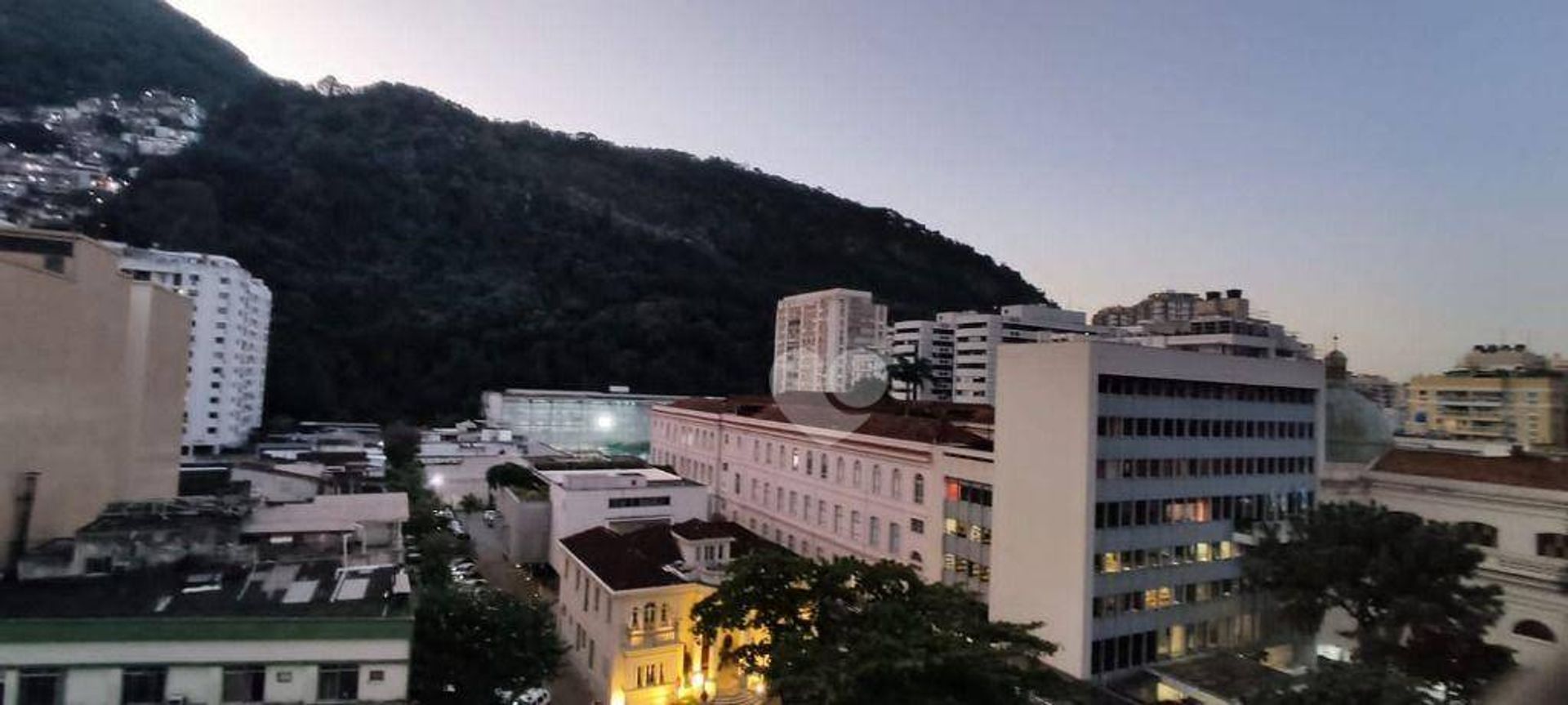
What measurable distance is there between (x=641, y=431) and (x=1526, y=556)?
5604 centimetres

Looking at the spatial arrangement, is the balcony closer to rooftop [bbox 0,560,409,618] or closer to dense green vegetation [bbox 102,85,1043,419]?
rooftop [bbox 0,560,409,618]

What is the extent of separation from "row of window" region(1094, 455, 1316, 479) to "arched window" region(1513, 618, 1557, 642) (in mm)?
6862

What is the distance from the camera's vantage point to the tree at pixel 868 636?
12.1 meters

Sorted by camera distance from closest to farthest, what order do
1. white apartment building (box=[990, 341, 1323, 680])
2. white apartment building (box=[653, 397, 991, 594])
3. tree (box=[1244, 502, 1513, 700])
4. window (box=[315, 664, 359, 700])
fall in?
1. window (box=[315, 664, 359, 700])
2. tree (box=[1244, 502, 1513, 700])
3. white apartment building (box=[990, 341, 1323, 680])
4. white apartment building (box=[653, 397, 991, 594])

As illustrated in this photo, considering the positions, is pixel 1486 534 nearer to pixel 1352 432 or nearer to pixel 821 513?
pixel 1352 432

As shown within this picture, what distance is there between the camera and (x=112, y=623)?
11406 millimetres

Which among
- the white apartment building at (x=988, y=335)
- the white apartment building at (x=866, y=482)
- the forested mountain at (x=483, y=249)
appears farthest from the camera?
the white apartment building at (x=988, y=335)

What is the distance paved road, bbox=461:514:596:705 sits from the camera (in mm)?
22719

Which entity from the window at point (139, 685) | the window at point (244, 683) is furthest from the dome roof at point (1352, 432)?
the window at point (139, 685)

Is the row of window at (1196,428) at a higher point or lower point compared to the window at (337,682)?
higher

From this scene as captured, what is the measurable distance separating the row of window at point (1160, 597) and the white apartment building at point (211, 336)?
51.5 m

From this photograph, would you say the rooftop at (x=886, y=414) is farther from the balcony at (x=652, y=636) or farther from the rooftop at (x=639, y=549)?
the balcony at (x=652, y=636)

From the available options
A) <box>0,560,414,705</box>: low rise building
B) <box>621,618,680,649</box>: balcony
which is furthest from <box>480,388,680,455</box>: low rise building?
<box>0,560,414,705</box>: low rise building

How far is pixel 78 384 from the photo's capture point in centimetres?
1552
